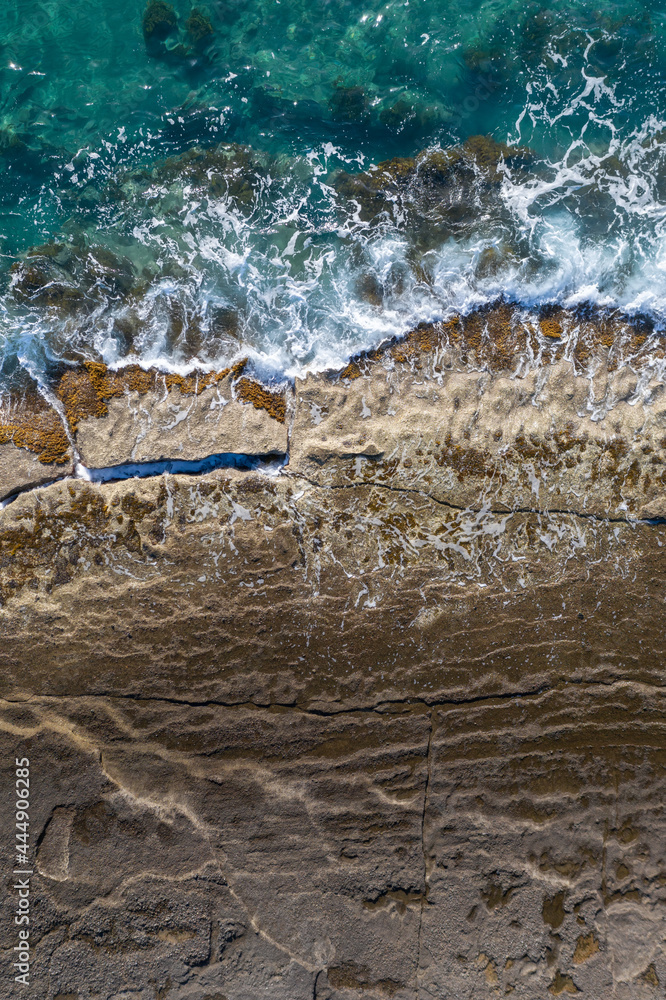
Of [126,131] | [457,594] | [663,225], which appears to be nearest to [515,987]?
[457,594]

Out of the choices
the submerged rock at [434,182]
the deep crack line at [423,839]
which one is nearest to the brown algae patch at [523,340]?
the submerged rock at [434,182]

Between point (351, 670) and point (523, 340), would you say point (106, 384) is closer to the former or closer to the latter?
point (351, 670)

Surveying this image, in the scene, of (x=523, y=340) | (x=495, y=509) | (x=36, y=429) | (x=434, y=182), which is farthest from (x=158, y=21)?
(x=495, y=509)

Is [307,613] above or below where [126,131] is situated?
below

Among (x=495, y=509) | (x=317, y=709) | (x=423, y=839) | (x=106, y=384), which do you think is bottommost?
(x=423, y=839)

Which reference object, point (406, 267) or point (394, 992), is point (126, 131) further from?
point (394, 992)

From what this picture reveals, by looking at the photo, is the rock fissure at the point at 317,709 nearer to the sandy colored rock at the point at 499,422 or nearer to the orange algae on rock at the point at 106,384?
the sandy colored rock at the point at 499,422
